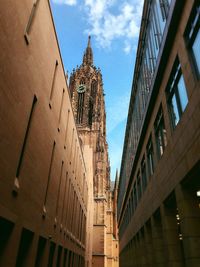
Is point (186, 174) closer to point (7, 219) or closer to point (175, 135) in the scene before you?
point (175, 135)

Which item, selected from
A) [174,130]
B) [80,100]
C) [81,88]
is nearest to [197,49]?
[174,130]

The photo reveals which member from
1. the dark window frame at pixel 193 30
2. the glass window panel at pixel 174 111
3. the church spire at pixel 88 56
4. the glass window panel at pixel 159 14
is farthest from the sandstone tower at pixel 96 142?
the dark window frame at pixel 193 30

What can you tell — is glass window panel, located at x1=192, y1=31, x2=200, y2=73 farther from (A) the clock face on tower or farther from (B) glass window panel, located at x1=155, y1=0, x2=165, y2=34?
(A) the clock face on tower

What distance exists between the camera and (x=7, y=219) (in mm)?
8031

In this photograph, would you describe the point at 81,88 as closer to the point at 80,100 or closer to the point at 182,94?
the point at 80,100

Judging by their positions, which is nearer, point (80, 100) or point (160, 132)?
point (160, 132)

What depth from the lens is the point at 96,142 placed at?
7925cm

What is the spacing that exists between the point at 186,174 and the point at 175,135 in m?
2.16

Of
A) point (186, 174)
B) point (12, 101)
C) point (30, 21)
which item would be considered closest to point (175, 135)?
point (186, 174)

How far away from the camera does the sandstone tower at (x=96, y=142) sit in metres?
63.8

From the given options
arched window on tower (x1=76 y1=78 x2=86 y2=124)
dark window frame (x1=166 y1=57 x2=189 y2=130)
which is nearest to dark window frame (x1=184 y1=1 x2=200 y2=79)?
dark window frame (x1=166 y1=57 x2=189 y2=130)

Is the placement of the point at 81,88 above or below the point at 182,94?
above

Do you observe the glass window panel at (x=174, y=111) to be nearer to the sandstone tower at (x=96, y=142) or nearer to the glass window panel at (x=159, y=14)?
the glass window panel at (x=159, y=14)

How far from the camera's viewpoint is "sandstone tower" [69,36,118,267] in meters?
63.8
